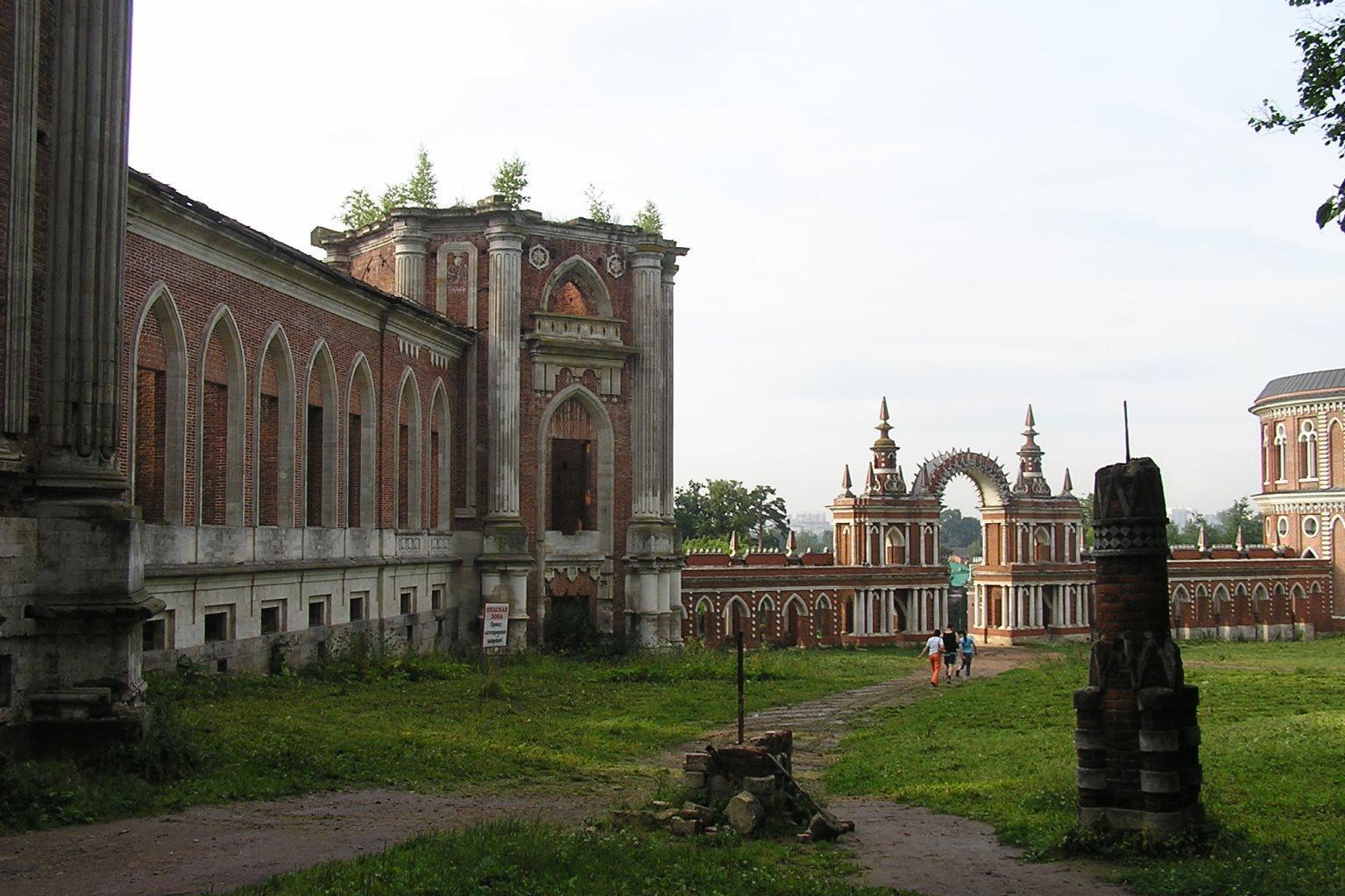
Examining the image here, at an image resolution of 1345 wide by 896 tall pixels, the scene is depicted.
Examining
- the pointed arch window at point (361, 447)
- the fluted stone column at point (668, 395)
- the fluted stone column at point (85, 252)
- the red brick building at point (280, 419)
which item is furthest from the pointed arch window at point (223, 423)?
the fluted stone column at point (668, 395)

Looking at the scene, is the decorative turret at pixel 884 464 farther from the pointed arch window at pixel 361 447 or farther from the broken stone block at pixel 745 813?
the broken stone block at pixel 745 813

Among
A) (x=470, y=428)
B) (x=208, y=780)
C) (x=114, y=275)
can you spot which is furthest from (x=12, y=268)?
(x=470, y=428)

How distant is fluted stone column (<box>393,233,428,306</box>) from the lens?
102 feet

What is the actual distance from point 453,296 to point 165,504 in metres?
13.0

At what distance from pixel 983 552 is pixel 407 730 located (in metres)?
39.3

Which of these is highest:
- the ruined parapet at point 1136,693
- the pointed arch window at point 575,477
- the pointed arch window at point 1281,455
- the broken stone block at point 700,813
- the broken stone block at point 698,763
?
the pointed arch window at point 1281,455

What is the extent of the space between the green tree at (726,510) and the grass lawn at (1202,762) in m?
51.6

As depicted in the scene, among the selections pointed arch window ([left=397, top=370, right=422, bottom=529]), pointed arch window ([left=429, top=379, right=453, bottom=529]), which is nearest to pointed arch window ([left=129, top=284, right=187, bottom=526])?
pointed arch window ([left=397, top=370, right=422, bottom=529])

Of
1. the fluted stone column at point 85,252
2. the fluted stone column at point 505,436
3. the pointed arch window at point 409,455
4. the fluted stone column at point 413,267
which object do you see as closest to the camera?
the fluted stone column at point 85,252

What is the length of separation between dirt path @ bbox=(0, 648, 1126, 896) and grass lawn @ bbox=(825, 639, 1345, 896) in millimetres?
518

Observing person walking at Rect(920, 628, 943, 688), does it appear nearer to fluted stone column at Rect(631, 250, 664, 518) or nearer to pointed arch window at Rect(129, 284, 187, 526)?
fluted stone column at Rect(631, 250, 664, 518)

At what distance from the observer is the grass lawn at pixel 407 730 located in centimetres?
1209

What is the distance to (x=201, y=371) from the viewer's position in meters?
20.3

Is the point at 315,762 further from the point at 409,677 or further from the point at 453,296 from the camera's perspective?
the point at 453,296
